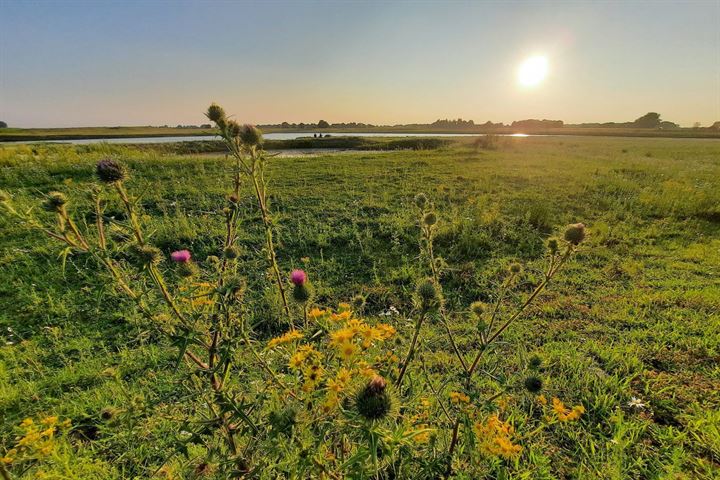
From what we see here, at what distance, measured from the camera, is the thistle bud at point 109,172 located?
67.5 inches

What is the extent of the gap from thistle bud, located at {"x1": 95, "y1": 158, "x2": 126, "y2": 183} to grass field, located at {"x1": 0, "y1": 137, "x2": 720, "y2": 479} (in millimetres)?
109

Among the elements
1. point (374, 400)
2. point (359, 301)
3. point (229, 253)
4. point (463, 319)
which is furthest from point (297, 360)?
point (463, 319)

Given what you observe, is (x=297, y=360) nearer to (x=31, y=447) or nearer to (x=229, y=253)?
(x=229, y=253)

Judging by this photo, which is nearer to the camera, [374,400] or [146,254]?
[374,400]

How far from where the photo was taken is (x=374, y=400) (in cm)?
129

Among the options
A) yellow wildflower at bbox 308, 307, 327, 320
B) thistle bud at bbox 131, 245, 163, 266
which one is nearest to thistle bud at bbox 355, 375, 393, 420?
yellow wildflower at bbox 308, 307, 327, 320

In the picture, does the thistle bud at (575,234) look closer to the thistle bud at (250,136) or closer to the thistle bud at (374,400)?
the thistle bud at (374,400)

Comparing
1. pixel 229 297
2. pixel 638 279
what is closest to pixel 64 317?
pixel 229 297

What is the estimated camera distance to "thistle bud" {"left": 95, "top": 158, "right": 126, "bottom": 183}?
171cm

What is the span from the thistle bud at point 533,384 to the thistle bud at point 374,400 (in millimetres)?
949

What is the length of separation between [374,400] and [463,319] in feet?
10.2

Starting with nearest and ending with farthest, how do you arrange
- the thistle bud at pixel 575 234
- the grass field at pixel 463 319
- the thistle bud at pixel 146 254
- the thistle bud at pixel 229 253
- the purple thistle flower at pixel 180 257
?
the thistle bud at pixel 146 254 < the thistle bud at pixel 229 253 < the thistle bud at pixel 575 234 < the purple thistle flower at pixel 180 257 < the grass field at pixel 463 319

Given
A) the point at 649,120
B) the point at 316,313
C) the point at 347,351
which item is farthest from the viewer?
the point at 649,120

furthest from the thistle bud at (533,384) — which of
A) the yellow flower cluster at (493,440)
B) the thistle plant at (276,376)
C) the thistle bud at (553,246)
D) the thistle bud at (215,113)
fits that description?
the thistle bud at (215,113)
